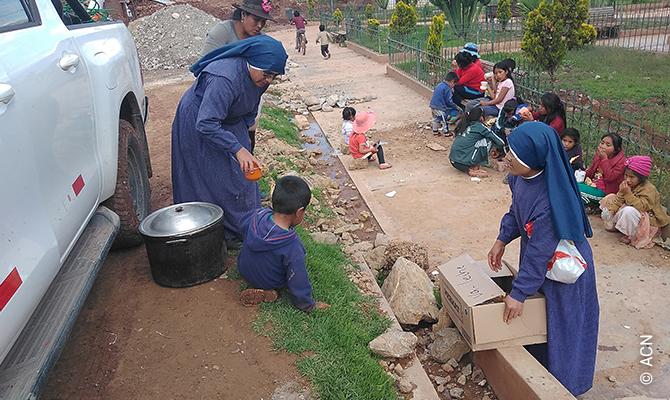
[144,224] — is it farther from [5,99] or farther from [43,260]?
Result: [5,99]

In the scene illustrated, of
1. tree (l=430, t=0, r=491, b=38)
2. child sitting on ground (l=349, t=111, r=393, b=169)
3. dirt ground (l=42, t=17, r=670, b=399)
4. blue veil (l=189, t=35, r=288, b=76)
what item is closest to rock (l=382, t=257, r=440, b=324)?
dirt ground (l=42, t=17, r=670, b=399)

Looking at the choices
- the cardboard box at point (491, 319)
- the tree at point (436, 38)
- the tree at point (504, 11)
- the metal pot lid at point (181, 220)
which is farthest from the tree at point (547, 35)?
the tree at point (504, 11)

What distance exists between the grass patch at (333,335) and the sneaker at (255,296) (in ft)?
0.14

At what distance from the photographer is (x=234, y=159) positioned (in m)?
3.64

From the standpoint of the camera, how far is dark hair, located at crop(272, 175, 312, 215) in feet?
9.61

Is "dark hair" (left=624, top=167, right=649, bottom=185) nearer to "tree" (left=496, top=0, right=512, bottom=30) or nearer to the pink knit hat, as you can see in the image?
the pink knit hat

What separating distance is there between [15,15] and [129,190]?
4.27 ft

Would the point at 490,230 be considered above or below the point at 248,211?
below

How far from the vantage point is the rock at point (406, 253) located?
178 inches

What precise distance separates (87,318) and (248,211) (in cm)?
129

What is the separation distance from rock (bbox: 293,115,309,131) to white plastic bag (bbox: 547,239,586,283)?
309 inches

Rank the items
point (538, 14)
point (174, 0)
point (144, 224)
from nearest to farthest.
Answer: point (144, 224)
point (538, 14)
point (174, 0)

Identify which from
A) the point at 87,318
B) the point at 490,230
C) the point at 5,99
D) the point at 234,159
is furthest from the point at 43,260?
the point at 490,230

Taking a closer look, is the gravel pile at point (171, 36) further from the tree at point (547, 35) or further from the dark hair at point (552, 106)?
the dark hair at point (552, 106)
